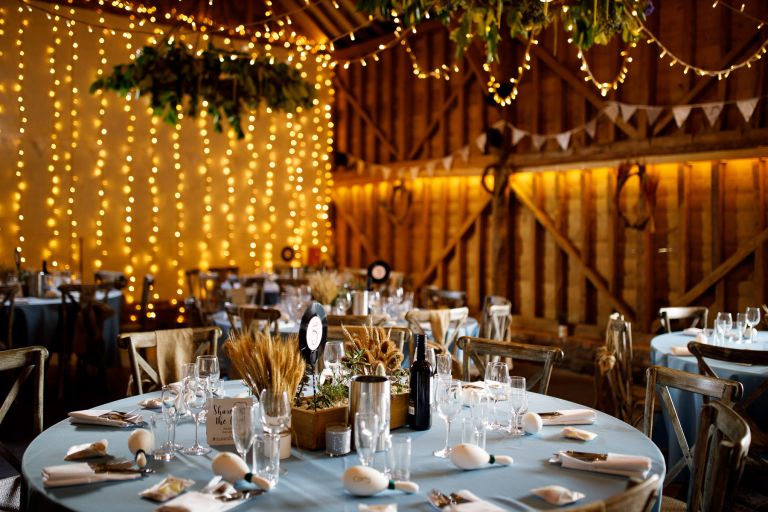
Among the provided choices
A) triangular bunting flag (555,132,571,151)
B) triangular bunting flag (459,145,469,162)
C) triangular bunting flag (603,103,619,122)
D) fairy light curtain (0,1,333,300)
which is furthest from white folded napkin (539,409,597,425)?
triangular bunting flag (459,145,469,162)

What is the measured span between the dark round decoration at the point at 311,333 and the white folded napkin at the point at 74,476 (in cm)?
74

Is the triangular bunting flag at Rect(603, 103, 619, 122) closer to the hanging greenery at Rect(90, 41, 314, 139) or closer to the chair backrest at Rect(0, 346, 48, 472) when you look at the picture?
the hanging greenery at Rect(90, 41, 314, 139)

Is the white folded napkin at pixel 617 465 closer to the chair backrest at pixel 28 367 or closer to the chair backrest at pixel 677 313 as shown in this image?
the chair backrest at pixel 28 367

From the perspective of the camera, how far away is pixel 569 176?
28.9ft

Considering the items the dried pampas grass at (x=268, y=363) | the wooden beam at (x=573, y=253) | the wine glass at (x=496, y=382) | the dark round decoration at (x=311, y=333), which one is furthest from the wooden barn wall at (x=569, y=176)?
the dried pampas grass at (x=268, y=363)

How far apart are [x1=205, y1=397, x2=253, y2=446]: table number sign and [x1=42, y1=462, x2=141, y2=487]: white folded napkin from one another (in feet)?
1.09

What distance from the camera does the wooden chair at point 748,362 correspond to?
11.5ft

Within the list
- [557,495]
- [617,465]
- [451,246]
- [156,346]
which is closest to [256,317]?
[156,346]

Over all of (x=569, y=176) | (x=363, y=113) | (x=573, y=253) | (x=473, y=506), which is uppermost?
(x=363, y=113)

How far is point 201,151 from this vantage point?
431 inches

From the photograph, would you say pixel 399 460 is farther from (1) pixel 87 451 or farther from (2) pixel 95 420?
(2) pixel 95 420

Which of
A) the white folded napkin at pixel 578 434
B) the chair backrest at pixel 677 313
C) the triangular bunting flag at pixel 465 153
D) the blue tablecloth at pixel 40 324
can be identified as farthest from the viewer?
→ the triangular bunting flag at pixel 465 153

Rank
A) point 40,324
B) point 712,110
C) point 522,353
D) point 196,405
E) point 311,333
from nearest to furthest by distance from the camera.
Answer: point 196,405 < point 311,333 < point 522,353 < point 40,324 < point 712,110

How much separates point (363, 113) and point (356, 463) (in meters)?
10.0
